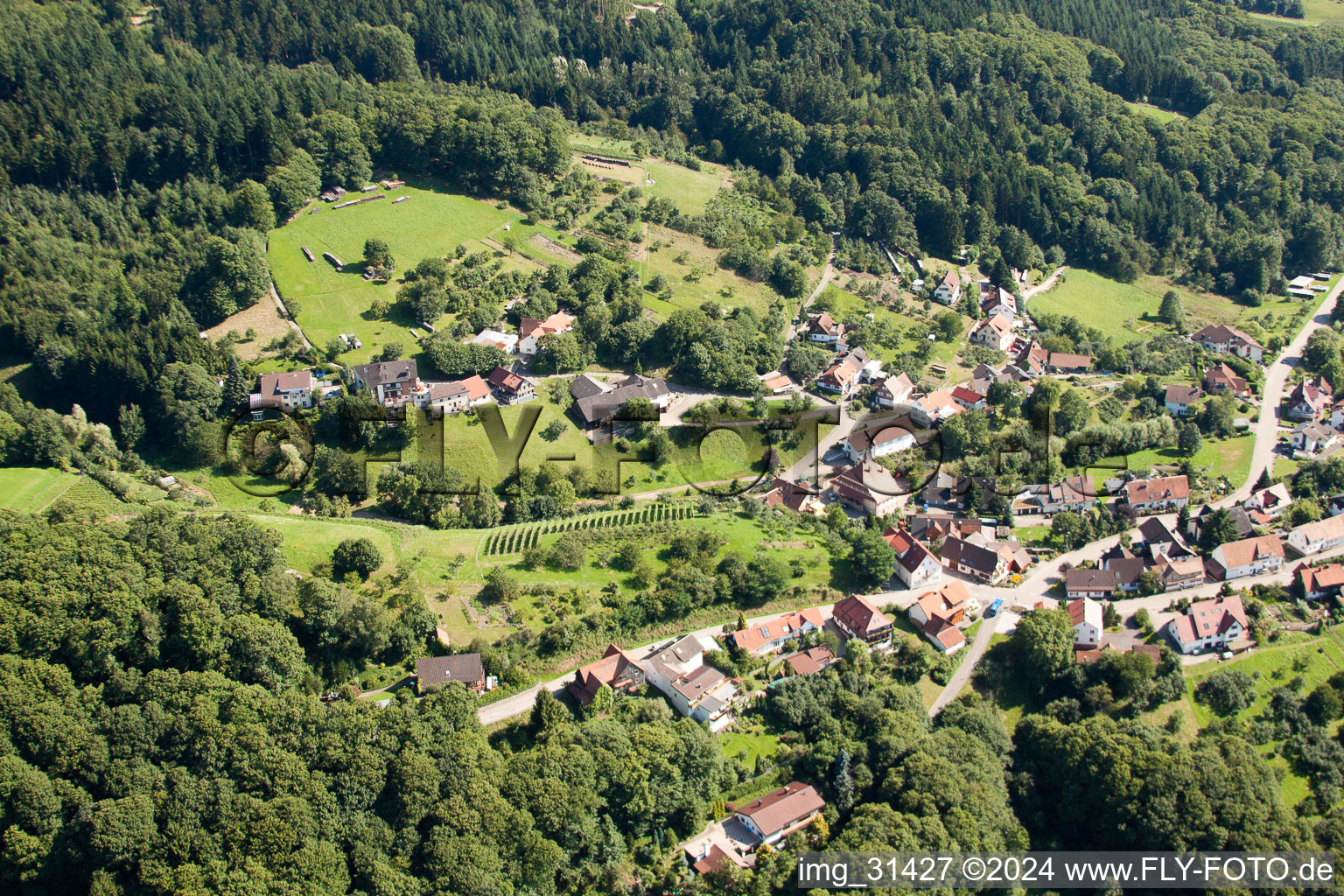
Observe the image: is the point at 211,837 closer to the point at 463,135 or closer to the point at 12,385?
the point at 12,385

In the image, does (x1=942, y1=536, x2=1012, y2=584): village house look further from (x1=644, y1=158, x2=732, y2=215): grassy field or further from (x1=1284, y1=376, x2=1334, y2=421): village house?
(x1=644, y1=158, x2=732, y2=215): grassy field

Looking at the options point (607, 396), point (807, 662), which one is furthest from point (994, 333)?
point (807, 662)

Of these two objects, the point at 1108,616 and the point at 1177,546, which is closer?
the point at 1108,616

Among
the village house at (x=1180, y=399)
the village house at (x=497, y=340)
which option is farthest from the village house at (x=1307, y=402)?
the village house at (x=497, y=340)

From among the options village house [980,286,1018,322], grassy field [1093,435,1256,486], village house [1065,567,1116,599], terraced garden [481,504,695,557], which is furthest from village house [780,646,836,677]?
village house [980,286,1018,322]

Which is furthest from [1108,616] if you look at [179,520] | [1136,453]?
[179,520]

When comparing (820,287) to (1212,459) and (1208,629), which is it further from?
(1208,629)

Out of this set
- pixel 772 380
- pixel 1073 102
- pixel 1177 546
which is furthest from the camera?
pixel 1073 102
